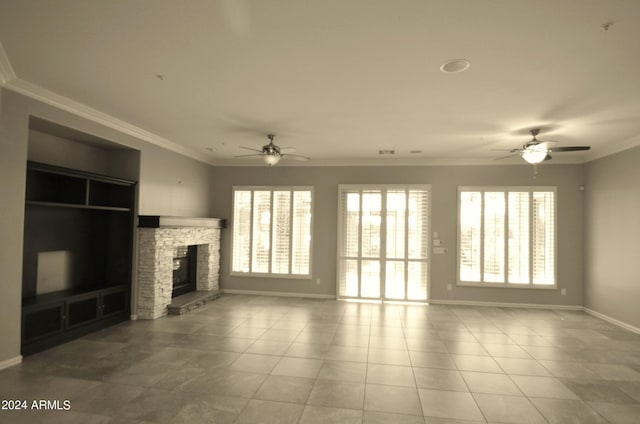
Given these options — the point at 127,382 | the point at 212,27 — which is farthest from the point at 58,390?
the point at 212,27

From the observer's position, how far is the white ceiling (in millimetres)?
2277

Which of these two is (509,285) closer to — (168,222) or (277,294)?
(277,294)

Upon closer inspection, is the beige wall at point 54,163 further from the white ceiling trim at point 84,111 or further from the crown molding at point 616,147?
the crown molding at point 616,147

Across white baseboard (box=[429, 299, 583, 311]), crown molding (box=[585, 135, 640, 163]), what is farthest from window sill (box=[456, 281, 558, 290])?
crown molding (box=[585, 135, 640, 163])

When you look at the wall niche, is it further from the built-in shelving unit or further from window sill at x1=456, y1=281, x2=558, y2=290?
window sill at x1=456, y1=281, x2=558, y2=290

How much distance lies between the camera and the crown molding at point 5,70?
2979 millimetres

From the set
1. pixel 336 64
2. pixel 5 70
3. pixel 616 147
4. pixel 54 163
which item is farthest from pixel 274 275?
pixel 616 147

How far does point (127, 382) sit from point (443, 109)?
463 cm

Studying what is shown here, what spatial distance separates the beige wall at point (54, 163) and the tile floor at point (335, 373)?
0.76 meters

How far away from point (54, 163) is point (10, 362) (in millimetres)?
2569

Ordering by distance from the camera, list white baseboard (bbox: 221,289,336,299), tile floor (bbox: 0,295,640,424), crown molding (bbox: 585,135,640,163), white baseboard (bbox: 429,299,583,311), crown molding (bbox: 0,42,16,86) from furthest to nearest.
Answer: white baseboard (bbox: 221,289,336,299), white baseboard (bbox: 429,299,583,311), crown molding (bbox: 585,135,640,163), crown molding (bbox: 0,42,16,86), tile floor (bbox: 0,295,640,424)

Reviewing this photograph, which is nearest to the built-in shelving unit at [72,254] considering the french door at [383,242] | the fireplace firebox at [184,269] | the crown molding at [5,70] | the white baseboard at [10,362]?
the white baseboard at [10,362]

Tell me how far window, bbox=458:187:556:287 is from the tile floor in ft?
4.03

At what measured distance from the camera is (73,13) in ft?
7.70
